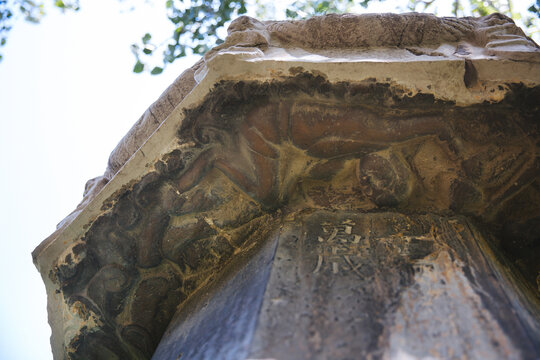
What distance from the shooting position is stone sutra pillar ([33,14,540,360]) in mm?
1521

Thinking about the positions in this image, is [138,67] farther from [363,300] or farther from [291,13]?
[363,300]

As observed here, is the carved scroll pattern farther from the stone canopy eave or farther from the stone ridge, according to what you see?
the stone ridge

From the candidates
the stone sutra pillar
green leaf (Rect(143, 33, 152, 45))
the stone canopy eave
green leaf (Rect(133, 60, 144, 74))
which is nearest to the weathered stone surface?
the stone sutra pillar

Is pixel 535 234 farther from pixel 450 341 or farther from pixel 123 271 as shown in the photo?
pixel 123 271

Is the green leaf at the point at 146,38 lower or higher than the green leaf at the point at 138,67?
higher

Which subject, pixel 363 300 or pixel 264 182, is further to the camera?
pixel 264 182

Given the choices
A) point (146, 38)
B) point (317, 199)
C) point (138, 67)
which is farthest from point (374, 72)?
point (146, 38)

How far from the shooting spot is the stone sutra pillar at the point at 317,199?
4.99ft

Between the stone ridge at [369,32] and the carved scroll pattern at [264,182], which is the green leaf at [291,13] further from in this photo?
the carved scroll pattern at [264,182]

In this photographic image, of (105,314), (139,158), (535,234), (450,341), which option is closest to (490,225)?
(535,234)

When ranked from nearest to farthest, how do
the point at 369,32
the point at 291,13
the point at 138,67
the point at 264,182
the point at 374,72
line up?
the point at 374,72
the point at 264,182
the point at 369,32
the point at 138,67
the point at 291,13

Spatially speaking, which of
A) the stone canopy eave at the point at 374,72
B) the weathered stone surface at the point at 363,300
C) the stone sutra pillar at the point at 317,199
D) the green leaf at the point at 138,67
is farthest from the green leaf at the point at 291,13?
the weathered stone surface at the point at 363,300

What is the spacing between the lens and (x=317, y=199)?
1.98m

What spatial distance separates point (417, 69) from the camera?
1750 millimetres
